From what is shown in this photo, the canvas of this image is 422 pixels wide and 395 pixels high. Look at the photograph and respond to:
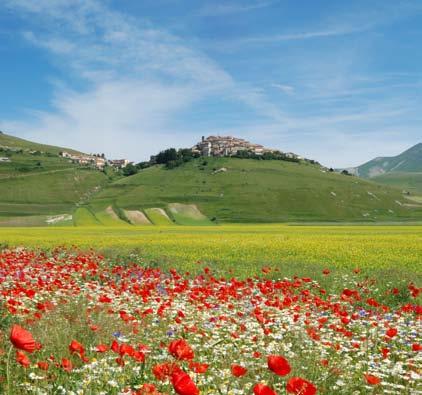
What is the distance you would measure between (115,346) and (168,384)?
2.02ft

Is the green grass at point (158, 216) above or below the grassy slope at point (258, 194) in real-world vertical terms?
below

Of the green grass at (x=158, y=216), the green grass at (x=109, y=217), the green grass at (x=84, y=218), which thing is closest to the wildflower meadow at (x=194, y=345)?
the green grass at (x=84, y=218)

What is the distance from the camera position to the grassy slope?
134875 millimetres

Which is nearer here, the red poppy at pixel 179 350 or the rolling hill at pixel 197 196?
the red poppy at pixel 179 350

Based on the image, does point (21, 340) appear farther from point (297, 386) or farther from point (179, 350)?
point (297, 386)

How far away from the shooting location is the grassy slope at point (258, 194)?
135 metres

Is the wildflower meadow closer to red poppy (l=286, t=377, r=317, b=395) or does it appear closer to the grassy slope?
red poppy (l=286, t=377, r=317, b=395)

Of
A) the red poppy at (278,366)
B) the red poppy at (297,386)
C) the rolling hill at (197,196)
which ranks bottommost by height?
the red poppy at (297,386)

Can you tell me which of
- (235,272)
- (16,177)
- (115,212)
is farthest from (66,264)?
(16,177)

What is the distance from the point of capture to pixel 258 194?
150 meters

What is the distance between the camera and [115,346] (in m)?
4.41

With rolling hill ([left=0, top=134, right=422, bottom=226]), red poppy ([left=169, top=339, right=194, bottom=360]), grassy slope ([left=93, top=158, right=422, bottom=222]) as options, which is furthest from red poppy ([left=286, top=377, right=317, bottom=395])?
grassy slope ([left=93, top=158, right=422, bottom=222])

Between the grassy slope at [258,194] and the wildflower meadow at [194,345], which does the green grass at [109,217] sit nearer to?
the grassy slope at [258,194]

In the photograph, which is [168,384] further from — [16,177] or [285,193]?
[16,177]
